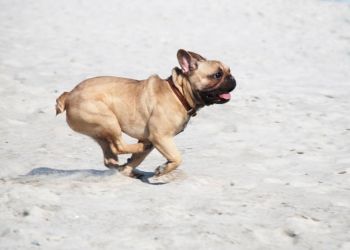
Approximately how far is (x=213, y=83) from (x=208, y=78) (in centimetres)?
7

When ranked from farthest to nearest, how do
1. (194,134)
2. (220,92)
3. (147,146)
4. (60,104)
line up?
1. (194,134)
2. (147,146)
3. (60,104)
4. (220,92)

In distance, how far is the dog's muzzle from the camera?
20.5 feet

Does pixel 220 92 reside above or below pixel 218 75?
below

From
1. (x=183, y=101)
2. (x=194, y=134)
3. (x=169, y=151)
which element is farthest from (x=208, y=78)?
(x=194, y=134)

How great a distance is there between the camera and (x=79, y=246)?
15.0 ft

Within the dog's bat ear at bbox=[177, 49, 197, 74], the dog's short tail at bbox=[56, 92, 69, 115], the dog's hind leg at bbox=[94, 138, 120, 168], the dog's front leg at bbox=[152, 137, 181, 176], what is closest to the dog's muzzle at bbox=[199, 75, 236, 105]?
the dog's bat ear at bbox=[177, 49, 197, 74]

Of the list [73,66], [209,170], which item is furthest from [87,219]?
[73,66]

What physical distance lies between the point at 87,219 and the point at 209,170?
98.1 inches

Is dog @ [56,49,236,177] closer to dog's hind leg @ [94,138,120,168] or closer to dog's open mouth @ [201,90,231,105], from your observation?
dog's open mouth @ [201,90,231,105]

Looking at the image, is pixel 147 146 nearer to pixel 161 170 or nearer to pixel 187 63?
pixel 161 170

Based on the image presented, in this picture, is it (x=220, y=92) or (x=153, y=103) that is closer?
(x=220, y=92)

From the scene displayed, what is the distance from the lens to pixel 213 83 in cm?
629

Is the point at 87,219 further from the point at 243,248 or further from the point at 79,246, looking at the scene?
the point at 243,248

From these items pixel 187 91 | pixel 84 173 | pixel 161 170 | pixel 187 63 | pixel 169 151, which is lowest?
pixel 84 173
